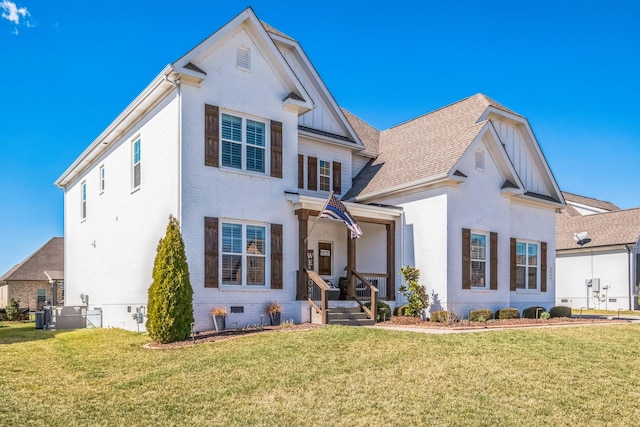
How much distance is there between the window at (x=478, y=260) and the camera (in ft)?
61.4

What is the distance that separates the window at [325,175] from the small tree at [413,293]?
405 cm

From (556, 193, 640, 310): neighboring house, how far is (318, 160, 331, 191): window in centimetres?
1741

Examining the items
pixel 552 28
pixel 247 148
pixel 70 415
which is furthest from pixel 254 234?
pixel 552 28

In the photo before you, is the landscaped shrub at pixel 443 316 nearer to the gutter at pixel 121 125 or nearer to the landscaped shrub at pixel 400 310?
the landscaped shrub at pixel 400 310

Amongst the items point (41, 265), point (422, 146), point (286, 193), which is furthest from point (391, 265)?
point (41, 265)

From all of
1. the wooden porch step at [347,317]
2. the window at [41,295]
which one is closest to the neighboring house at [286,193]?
the wooden porch step at [347,317]

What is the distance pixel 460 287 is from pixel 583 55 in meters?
8.53

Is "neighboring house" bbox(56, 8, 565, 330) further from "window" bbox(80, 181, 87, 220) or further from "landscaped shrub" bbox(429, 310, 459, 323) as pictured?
"landscaped shrub" bbox(429, 310, 459, 323)

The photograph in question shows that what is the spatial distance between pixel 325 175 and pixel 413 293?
17.3 feet

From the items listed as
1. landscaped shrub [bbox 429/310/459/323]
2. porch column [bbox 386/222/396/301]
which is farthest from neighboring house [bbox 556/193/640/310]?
landscaped shrub [bbox 429/310/459/323]

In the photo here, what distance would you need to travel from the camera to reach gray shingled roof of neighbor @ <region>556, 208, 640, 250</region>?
29.5 meters

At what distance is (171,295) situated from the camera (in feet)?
42.4

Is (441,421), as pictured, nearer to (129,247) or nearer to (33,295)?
(129,247)

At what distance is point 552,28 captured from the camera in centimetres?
1709
